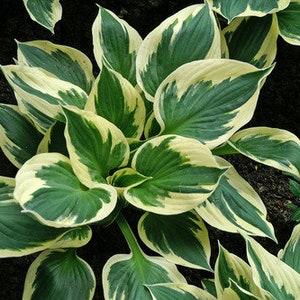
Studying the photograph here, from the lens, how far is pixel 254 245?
36.5 inches

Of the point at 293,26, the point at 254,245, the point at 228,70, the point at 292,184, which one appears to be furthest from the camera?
the point at 293,26

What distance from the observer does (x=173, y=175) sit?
983 mm

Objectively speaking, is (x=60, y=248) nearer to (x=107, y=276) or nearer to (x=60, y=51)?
(x=107, y=276)

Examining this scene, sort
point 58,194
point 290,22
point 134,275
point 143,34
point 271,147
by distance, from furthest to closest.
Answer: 1. point 143,34
2. point 290,22
3. point 271,147
4. point 134,275
5. point 58,194

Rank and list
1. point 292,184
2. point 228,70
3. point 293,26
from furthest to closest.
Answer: point 293,26, point 292,184, point 228,70

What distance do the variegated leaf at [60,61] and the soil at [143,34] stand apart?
0.20 meters

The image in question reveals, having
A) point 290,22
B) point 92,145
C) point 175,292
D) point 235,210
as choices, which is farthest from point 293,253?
point 290,22

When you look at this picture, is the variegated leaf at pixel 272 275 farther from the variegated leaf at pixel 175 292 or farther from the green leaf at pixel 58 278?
the green leaf at pixel 58 278

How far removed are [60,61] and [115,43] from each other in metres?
0.14

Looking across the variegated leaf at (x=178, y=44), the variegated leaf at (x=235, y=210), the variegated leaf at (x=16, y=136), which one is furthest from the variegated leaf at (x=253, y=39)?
the variegated leaf at (x=16, y=136)

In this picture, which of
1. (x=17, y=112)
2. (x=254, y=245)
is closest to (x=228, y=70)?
(x=254, y=245)

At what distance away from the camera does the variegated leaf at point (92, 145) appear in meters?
0.96

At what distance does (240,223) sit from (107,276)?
29 cm

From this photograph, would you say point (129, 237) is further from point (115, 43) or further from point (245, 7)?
point (245, 7)
